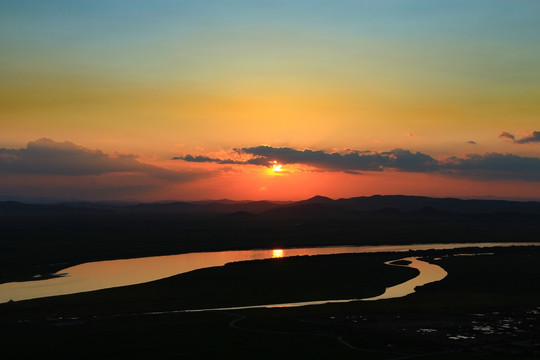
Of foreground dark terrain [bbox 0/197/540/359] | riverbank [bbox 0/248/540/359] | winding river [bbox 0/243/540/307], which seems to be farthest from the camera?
winding river [bbox 0/243/540/307]

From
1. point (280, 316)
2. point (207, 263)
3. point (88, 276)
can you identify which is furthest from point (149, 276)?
point (280, 316)

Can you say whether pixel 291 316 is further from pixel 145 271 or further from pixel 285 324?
pixel 145 271

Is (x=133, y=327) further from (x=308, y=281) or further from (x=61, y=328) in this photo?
(x=308, y=281)

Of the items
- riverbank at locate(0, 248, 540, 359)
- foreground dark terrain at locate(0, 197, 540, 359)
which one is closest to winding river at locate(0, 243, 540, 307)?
foreground dark terrain at locate(0, 197, 540, 359)

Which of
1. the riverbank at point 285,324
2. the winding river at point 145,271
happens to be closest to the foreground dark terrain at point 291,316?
the riverbank at point 285,324

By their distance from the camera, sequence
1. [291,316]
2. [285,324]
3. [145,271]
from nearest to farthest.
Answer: [285,324] → [291,316] → [145,271]

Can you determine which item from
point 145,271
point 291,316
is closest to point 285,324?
point 291,316

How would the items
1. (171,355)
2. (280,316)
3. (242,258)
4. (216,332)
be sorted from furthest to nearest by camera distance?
(242,258)
(280,316)
(216,332)
(171,355)

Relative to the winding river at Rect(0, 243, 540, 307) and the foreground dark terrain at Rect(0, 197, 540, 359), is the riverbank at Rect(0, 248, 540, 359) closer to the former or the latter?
the foreground dark terrain at Rect(0, 197, 540, 359)
